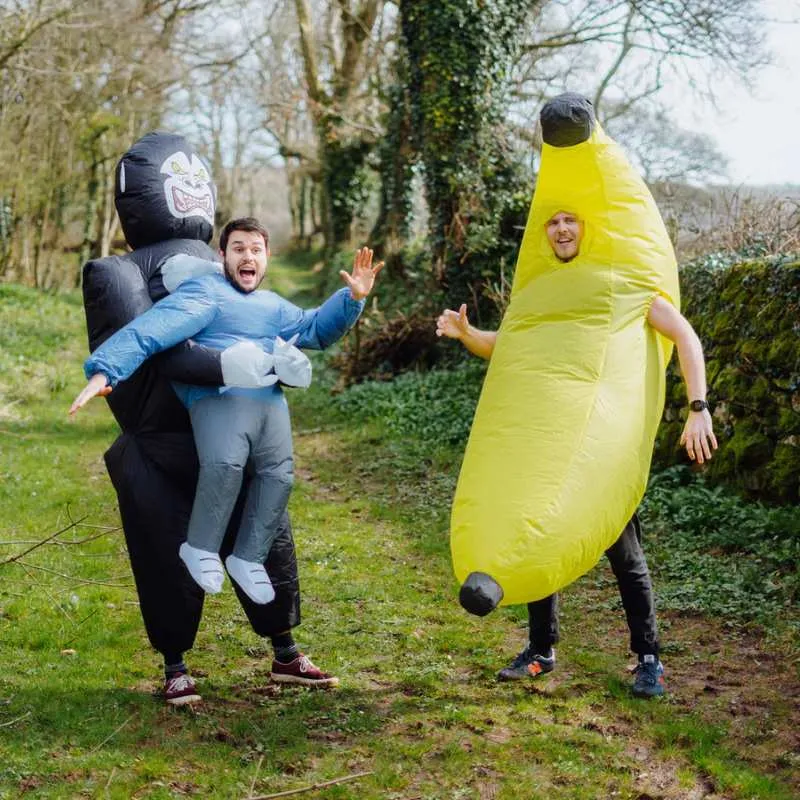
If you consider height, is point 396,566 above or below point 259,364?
below

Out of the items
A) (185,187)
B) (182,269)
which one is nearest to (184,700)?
(182,269)

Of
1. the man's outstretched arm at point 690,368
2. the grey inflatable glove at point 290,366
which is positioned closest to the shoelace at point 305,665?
the grey inflatable glove at point 290,366

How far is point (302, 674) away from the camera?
4699mm

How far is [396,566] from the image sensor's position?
6.69 meters

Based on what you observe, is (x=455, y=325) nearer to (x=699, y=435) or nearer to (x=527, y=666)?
(x=699, y=435)

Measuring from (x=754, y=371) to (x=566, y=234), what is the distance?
128 inches

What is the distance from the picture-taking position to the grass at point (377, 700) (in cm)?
382

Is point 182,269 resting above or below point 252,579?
above

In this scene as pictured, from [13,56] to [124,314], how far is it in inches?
460

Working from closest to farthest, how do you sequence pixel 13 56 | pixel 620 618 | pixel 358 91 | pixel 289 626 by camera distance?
pixel 289 626 → pixel 620 618 → pixel 13 56 → pixel 358 91

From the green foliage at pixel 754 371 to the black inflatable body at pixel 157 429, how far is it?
145 inches

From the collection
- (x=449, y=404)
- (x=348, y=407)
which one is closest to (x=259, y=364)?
(x=449, y=404)

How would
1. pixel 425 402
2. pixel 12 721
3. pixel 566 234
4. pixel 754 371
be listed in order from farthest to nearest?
pixel 425 402 → pixel 754 371 → pixel 566 234 → pixel 12 721

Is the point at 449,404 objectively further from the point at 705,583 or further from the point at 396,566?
the point at 705,583
